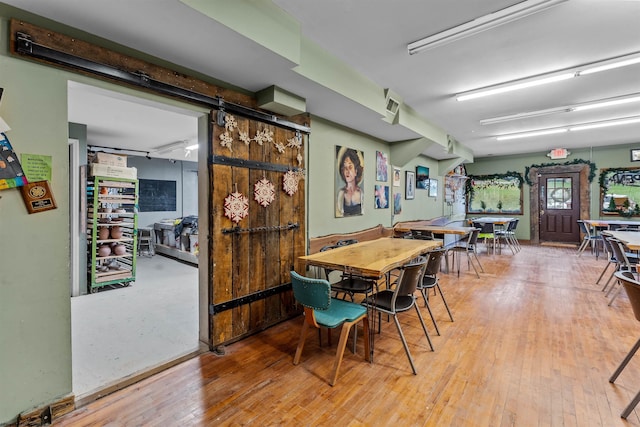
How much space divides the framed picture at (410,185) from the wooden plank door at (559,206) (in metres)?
5.10

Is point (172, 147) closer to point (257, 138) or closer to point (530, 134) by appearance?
point (257, 138)

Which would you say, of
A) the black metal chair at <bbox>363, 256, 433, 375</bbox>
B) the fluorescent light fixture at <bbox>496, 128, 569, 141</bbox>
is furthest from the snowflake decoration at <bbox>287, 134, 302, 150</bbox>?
the fluorescent light fixture at <bbox>496, 128, 569, 141</bbox>

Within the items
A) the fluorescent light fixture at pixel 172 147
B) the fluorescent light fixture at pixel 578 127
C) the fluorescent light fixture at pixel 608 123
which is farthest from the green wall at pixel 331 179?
the fluorescent light fixture at pixel 608 123

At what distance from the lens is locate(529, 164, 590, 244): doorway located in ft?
28.1

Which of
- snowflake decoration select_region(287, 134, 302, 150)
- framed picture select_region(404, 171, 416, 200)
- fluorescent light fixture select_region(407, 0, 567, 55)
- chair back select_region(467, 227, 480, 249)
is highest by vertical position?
fluorescent light fixture select_region(407, 0, 567, 55)

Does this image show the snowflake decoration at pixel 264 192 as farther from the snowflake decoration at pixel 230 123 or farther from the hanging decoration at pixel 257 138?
the snowflake decoration at pixel 230 123

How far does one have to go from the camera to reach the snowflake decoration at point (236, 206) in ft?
9.29

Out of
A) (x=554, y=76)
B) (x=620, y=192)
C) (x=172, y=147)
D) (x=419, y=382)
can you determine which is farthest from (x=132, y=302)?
(x=620, y=192)

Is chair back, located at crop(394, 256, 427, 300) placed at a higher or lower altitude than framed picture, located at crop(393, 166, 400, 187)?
lower

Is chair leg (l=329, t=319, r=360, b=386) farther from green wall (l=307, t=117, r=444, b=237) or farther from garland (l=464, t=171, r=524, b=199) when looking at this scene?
garland (l=464, t=171, r=524, b=199)

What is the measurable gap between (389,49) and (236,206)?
2.23 m

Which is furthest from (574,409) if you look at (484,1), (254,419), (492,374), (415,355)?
(484,1)

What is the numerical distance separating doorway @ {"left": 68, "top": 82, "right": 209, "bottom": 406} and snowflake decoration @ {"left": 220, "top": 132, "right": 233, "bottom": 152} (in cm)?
16

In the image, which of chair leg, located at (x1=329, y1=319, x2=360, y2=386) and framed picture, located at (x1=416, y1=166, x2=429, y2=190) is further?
framed picture, located at (x1=416, y1=166, x2=429, y2=190)
